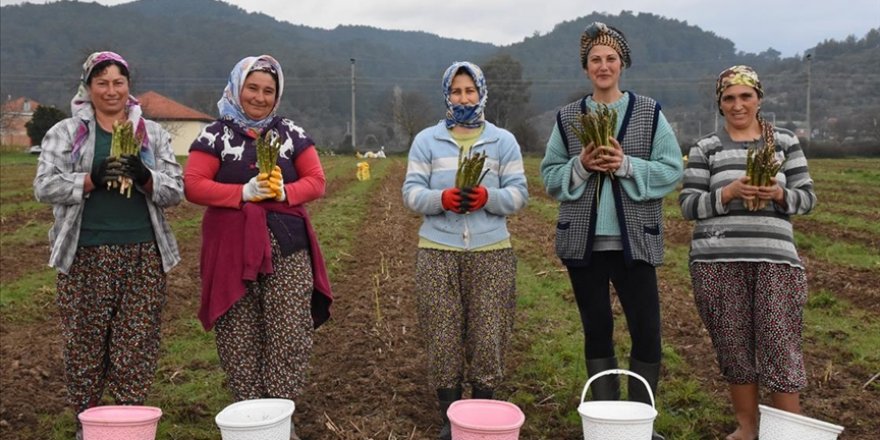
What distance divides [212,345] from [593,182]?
3852 mm

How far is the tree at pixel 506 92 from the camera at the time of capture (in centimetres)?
6381

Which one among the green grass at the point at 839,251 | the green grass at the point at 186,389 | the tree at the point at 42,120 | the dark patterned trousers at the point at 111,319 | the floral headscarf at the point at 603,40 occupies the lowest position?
the green grass at the point at 186,389

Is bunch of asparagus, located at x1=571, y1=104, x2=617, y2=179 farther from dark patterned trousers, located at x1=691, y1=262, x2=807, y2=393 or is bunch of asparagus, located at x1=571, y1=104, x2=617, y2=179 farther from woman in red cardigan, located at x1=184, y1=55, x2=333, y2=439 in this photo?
woman in red cardigan, located at x1=184, y1=55, x2=333, y2=439

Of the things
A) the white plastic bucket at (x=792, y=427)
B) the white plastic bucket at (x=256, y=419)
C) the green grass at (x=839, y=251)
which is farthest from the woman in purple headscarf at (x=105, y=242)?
the green grass at (x=839, y=251)

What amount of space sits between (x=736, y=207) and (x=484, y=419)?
171cm

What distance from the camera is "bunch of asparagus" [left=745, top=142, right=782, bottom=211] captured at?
3719 mm

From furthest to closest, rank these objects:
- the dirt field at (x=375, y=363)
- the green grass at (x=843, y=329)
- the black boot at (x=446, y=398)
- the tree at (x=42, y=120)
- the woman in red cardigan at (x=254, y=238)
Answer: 1. the tree at (x=42, y=120)
2. the green grass at (x=843, y=329)
3. the dirt field at (x=375, y=363)
4. the black boot at (x=446, y=398)
5. the woman in red cardigan at (x=254, y=238)

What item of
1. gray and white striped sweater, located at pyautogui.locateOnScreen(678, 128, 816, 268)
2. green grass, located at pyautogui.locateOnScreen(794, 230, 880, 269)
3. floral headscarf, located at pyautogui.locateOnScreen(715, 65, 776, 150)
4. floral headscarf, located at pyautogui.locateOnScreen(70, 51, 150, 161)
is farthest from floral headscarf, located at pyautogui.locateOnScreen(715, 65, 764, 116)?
green grass, located at pyautogui.locateOnScreen(794, 230, 880, 269)

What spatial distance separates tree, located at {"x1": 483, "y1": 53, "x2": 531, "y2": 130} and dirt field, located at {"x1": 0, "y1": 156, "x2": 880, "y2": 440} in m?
50.8

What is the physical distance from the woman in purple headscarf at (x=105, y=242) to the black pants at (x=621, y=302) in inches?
87.3

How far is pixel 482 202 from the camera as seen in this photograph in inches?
152

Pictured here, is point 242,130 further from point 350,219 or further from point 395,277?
point 350,219

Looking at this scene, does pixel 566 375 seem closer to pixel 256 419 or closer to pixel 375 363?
pixel 375 363

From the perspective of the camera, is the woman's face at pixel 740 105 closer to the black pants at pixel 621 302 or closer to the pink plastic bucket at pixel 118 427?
the black pants at pixel 621 302
